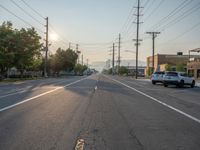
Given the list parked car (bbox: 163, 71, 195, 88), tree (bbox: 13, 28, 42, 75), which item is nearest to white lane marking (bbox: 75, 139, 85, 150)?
parked car (bbox: 163, 71, 195, 88)

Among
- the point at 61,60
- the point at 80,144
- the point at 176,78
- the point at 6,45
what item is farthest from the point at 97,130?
the point at 61,60

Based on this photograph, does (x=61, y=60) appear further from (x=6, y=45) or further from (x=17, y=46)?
(x=6, y=45)

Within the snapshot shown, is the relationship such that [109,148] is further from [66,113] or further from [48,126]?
[66,113]

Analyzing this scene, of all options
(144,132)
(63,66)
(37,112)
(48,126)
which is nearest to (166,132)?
(144,132)

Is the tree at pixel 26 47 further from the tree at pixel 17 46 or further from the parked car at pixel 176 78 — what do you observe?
the parked car at pixel 176 78

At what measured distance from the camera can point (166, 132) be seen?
9.02 meters

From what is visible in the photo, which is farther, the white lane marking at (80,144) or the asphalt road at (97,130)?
the asphalt road at (97,130)

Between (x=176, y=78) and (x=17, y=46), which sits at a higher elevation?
(x=17, y=46)

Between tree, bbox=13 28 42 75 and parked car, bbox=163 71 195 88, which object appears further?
tree, bbox=13 28 42 75

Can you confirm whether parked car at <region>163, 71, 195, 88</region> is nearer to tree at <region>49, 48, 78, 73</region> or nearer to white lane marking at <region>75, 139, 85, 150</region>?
white lane marking at <region>75, 139, 85, 150</region>

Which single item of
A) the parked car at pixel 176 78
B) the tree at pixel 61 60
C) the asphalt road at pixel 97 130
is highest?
the tree at pixel 61 60

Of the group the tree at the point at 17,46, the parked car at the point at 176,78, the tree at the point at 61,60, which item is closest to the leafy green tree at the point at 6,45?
the tree at the point at 17,46

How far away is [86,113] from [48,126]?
3043 mm

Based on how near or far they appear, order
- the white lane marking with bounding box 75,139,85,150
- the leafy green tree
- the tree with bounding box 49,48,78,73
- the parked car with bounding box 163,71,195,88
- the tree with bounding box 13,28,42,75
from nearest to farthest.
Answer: the white lane marking with bounding box 75,139,85,150 < the parked car with bounding box 163,71,195,88 < the leafy green tree < the tree with bounding box 13,28,42,75 < the tree with bounding box 49,48,78,73
